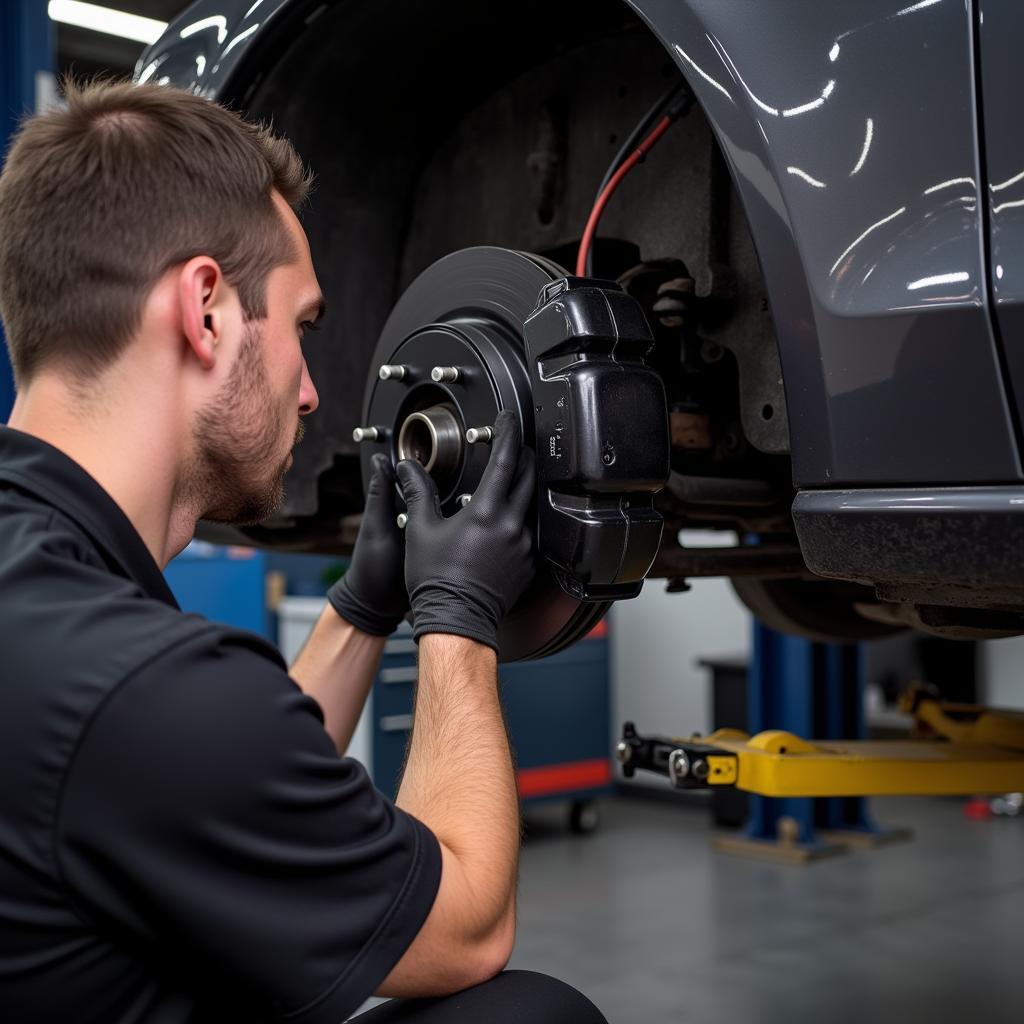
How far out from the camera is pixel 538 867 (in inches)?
129

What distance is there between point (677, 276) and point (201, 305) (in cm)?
60

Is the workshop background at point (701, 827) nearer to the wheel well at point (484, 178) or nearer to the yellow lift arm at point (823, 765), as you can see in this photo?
the yellow lift arm at point (823, 765)

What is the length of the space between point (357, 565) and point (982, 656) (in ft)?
12.5

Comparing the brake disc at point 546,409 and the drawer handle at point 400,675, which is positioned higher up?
the brake disc at point 546,409

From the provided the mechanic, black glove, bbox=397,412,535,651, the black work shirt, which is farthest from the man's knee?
black glove, bbox=397,412,535,651

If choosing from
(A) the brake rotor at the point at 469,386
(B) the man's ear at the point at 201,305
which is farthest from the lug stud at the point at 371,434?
(B) the man's ear at the point at 201,305

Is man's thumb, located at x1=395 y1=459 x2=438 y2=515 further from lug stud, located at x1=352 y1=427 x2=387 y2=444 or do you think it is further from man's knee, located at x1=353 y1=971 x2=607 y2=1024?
man's knee, located at x1=353 y1=971 x2=607 y2=1024

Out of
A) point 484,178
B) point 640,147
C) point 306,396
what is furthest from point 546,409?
point 484,178

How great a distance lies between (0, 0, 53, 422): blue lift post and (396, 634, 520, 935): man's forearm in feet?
5.82

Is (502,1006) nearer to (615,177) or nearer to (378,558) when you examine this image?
(378,558)

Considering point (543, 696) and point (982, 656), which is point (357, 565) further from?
point (982, 656)

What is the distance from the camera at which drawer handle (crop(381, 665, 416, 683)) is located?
3.29 meters

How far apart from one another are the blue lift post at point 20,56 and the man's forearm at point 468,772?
69.8 inches

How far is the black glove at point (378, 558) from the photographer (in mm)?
1198
